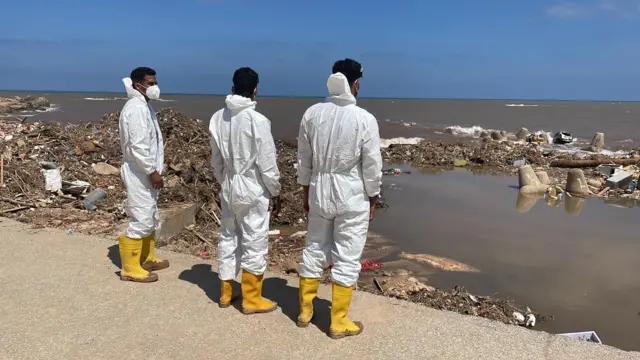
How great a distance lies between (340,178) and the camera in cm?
342

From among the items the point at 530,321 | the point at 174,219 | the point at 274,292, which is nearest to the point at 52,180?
the point at 174,219

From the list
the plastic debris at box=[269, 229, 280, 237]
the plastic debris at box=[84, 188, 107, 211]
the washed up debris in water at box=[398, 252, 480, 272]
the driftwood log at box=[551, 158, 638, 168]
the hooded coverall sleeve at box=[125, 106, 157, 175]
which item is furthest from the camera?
the driftwood log at box=[551, 158, 638, 168]

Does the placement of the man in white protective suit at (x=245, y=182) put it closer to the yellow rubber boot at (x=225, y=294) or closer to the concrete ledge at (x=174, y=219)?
the yellow rubber boot at (x=225, y=294)

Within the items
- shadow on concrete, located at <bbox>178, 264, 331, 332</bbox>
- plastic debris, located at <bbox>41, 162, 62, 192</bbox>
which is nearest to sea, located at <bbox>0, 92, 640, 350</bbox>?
shadow on concrete, located at <bbox>178, 264, 331, 332</bbox>

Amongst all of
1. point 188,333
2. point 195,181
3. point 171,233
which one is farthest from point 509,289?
point 195,181

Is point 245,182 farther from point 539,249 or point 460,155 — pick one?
point 460,155

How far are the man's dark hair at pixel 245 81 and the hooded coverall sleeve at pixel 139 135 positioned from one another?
1124 mm

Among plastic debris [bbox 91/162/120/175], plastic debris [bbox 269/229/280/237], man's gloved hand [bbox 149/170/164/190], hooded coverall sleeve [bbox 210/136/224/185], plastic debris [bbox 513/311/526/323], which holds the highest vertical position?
hooded coverall sleeve [bbox 210/136/224/185]

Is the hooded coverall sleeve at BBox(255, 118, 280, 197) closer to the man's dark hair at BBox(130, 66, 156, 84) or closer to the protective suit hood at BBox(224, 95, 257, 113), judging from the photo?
the protective suit hood at BBox(224, 95, 257, 113)

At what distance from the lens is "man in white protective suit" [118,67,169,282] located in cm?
421

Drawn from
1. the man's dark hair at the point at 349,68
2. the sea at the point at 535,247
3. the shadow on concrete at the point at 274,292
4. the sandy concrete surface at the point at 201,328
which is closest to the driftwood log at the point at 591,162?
the sea at the point at 535,247

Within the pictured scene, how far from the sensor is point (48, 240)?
18.5ft

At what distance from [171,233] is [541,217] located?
775cm

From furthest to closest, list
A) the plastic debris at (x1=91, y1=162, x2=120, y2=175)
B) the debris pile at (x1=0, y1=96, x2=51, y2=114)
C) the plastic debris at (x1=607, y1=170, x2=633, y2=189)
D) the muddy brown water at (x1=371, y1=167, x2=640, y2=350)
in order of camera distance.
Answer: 1. the debris pile at (x1=0, y1=96, x2=51, y2=114)
2. the plastic debris at (x1=607, y1=170, x2=633, y2=189)
3. the plastic debris at (x1=91, y1=162, x2=120, y2=175)
4. the muddy brown water at (x1=371, y1=167, x2=640, y2=350)
